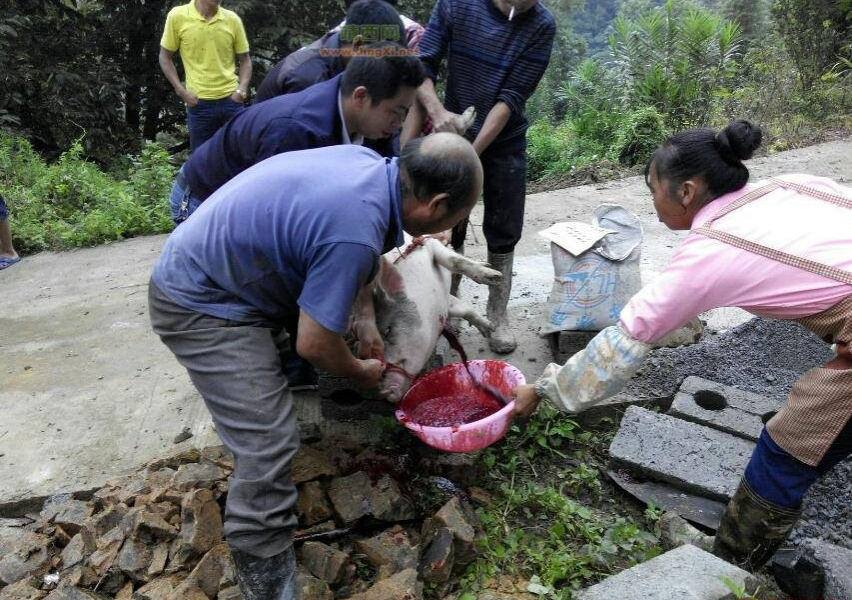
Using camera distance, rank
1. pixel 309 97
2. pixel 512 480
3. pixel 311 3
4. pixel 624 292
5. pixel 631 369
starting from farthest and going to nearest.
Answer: pixel 311 3 → pixel 624 292 → pixel 512 480 → pixel 309 97 → pixel 631 369

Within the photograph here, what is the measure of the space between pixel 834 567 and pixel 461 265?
6.17ft

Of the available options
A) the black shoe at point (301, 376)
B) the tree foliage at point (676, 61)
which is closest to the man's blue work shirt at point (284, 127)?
the black shoe at point (301, 376)

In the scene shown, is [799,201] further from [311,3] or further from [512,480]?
[311,3]

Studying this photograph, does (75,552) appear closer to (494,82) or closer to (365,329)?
(365,329)

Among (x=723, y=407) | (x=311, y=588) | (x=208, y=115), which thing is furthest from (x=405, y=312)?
(x=208, y=115)

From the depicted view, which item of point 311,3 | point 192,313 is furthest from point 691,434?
point 311,3

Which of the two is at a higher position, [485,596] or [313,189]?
[313,189]

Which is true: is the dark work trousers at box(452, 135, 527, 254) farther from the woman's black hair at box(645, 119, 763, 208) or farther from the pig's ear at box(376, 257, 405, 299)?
the woman's black hair at box(645, 119, 763, 208)

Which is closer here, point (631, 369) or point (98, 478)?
point (631, 369)

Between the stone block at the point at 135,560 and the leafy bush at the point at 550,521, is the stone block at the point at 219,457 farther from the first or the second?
the leafy bush at the point at 550,521

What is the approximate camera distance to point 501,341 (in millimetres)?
3967

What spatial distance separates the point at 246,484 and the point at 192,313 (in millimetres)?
596

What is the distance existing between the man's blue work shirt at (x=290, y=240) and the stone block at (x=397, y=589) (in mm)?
935

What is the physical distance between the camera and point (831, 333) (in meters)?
2.15
